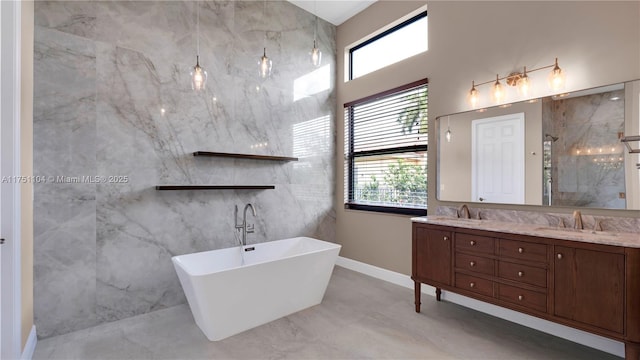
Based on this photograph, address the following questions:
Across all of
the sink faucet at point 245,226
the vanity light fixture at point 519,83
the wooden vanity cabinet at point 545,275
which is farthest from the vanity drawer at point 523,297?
the sink faucet at point 245,226

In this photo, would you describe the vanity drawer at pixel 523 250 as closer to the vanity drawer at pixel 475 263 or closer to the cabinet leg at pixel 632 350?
the vanity drawer at pixel 475 263

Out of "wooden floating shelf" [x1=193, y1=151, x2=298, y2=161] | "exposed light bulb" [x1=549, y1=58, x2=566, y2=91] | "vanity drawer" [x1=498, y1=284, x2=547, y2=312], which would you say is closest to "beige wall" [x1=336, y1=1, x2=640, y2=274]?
"exposed light bulb" [x1=549, y1=58, x2=566, y2=91]

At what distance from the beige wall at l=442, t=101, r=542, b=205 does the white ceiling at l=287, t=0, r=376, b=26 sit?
6.44ft

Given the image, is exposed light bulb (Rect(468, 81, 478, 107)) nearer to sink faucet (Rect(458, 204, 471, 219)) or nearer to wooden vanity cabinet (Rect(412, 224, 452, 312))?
sink faucet (Rect(458, 204, 471, 219))

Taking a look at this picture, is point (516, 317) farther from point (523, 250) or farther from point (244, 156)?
point (244, 156)

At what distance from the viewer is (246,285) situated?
231cm

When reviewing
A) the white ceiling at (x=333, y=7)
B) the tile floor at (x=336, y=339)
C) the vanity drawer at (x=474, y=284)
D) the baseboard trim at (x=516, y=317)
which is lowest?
the tile floor at (x=336, y=339)

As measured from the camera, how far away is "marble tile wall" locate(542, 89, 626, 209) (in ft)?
6.72

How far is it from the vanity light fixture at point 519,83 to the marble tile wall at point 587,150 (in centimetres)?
14

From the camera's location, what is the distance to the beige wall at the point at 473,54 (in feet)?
6.88

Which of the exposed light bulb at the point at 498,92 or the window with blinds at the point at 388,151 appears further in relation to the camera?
the window with blinds at the point at 388,151

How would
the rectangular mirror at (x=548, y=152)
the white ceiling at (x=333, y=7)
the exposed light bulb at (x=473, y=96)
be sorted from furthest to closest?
the white ceiling at (x=333, y=7) → the exposed light bulb at (x=473, y=96) → the rectangular mirror at (x=548, y=152)

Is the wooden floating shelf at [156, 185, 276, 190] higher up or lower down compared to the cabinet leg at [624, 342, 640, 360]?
higher up

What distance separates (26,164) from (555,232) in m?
3.60
